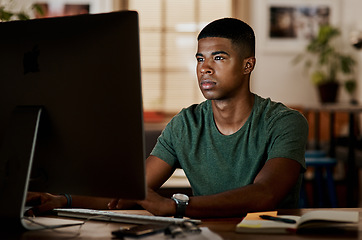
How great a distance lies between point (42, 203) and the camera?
4.65 ft

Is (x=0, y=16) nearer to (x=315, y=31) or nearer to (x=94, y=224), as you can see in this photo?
(x=94, y=224)

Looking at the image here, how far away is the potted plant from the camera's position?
19.3 ft

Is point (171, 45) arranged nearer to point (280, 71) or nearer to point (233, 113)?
point (280, 71)

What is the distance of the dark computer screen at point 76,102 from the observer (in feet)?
3.48

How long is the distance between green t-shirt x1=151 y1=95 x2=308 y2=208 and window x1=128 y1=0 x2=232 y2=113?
4.49 meters

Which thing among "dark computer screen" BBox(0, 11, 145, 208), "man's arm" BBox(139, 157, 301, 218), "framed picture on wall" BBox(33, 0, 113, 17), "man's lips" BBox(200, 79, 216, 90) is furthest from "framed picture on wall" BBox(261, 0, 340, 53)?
"dark computer screen" BBox(0, 11, 145, 208)

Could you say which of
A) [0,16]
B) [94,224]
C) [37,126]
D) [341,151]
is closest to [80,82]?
[37,126]

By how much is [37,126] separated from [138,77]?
0.27 m

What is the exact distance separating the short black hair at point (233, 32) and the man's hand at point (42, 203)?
2.28 feet

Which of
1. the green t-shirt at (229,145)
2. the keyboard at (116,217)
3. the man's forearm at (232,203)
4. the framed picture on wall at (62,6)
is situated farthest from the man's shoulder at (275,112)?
the framed picture on wall at (62,6)

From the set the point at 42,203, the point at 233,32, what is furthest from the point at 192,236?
the point at 233,32

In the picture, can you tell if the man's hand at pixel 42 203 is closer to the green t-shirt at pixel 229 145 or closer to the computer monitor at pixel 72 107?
the computer monitor at pixel 72 107

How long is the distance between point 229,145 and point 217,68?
25 centimetres

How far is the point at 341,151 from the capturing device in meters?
4.22
